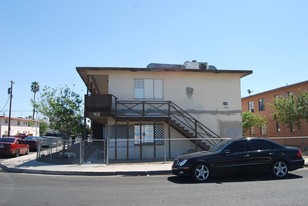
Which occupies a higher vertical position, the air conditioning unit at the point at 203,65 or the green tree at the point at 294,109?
the air conditioning unit at the point at 203,65

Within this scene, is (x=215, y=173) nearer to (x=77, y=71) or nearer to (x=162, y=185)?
(x=162, y=185)

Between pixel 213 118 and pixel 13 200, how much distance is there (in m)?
15.1

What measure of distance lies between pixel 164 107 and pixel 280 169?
1002 centimetres

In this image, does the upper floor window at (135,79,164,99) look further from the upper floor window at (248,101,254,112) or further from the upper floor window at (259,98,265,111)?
the upper floor window at (248,101,254,112)

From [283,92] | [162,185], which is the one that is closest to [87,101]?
[162,185]

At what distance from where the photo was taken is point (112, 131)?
19.6 metres

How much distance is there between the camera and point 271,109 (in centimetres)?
3522

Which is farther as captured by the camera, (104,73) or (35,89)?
(35,89)

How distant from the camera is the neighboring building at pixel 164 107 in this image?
1892 cm

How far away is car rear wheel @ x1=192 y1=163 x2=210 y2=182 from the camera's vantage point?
1060 centimetres

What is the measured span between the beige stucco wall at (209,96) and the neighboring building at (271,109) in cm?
1129

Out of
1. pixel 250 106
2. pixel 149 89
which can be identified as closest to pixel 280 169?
pixel 149 89

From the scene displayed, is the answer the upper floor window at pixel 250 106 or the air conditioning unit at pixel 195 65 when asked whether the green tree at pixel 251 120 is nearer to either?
the upper floor window at pixel 250 106

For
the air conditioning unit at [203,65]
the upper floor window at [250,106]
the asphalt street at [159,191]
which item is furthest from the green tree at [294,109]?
the asphalt street at [159,191]
